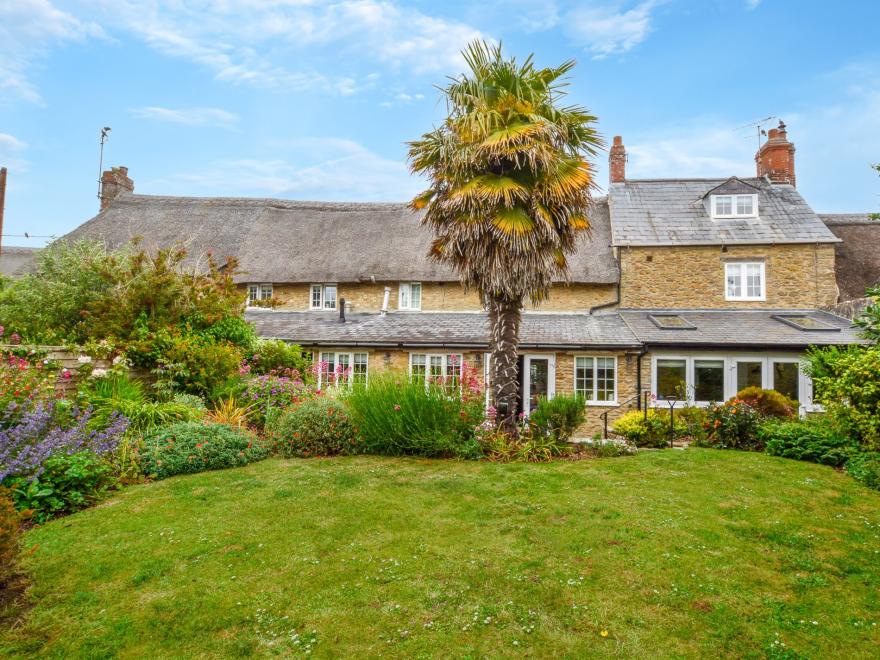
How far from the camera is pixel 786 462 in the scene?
8.98 m

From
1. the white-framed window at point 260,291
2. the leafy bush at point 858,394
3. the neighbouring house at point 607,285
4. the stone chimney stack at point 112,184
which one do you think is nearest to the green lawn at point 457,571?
the leafy bush at point 858,394

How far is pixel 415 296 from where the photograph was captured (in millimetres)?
20938

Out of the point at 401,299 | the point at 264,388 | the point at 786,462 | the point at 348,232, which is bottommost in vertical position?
the point at 786,462

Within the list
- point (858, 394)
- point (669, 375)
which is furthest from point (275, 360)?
point (858, 394)

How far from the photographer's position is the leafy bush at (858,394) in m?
7.58

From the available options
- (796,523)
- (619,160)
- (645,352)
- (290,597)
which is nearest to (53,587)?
(290,597)

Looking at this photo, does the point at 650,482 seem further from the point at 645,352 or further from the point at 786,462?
the point at 645,352

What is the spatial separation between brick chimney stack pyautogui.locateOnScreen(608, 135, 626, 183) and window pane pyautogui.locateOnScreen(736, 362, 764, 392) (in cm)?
1110

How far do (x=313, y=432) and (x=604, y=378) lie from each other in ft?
32.8

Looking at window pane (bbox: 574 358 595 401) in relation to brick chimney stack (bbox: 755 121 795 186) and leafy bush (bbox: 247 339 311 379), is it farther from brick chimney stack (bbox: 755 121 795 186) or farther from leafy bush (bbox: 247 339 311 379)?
brick chimney stack (bbox: 755 121 795 186)

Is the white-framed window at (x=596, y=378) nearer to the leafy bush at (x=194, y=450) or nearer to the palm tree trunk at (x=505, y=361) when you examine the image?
the palm tree trunk at (x=505, y=361)

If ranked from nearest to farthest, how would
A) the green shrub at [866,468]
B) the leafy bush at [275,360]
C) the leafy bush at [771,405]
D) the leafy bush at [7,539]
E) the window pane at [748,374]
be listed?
the leafy bush at [7,539] → the green shrub at [866,468] → the leafy bush at [771,405] → the leafy bush at [275,360] → the window pane at [748,374]

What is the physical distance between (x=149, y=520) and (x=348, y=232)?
743 inches

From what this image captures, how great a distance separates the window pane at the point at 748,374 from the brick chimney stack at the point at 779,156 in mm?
11255
